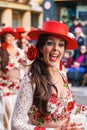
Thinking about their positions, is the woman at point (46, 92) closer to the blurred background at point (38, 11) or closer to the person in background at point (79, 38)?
the person in background at point (79, 38)

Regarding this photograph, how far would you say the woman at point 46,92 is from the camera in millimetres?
2746

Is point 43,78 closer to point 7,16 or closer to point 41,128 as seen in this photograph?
point 41,128

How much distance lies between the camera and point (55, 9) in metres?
16.4

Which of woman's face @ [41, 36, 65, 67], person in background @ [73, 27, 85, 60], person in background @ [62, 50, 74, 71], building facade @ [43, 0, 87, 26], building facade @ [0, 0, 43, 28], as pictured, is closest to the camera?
woman's face @ [41, 36, 65, 67]

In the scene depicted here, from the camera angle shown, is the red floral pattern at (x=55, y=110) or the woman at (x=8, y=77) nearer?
the red floral pattern at (x=55, y=110)

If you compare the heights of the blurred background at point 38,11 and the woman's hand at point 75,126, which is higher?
the woman's hand at point 75,126

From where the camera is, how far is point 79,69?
1133 centimetres

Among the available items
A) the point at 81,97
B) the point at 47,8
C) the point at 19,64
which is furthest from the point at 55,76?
the point at 47,8

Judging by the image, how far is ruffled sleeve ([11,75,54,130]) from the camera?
2697 mm

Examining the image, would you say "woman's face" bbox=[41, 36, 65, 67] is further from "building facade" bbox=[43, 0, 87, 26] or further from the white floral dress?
"building facade" bbox=[43, 0, 87, 26]

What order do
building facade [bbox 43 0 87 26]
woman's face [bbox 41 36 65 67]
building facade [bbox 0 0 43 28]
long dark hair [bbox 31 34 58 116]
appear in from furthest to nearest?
A: 1. building facade [bbox 0 0 43 28]
2. building facade [bbox 43 0 87 26]
3. woman's face [bbox 41 36 65 67]
4. long dark hair [bbox 31 34 58 116]

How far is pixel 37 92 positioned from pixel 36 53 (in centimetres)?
30

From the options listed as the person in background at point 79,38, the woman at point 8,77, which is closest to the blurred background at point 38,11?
the person in background at point 79,38

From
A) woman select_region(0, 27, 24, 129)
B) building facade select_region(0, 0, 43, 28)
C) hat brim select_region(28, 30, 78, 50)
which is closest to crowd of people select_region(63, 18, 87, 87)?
woman select_region(0, 27, 24, 129)
